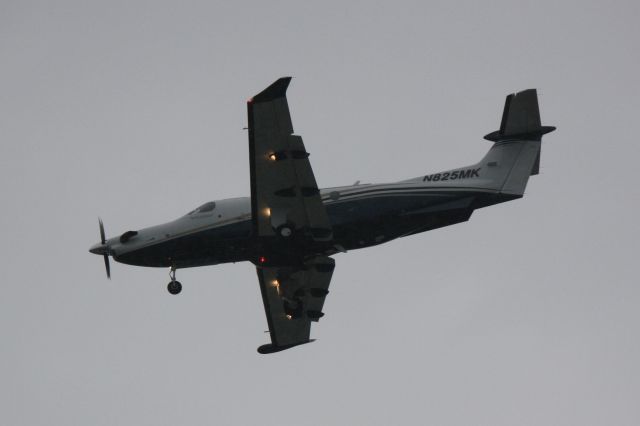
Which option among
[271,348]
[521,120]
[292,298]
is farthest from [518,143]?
[271,348]

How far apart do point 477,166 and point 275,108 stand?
28.9 feet

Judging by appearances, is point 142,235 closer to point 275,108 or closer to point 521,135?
point 275,108

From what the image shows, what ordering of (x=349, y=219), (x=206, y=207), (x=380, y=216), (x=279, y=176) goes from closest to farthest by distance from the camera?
(x=279, y=176) < (x=380, y=216) < (x=349, y=219) < (x=206, y=207)

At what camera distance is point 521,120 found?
1406 inches

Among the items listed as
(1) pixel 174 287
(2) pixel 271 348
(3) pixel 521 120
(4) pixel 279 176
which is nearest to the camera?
(4) pixel 279 176

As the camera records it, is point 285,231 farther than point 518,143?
No

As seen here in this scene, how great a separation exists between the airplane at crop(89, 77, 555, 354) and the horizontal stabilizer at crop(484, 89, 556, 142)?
0.04 metres

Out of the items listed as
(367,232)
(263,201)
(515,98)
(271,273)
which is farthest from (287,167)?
(515,98)

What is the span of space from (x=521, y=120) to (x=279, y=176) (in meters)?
9.55

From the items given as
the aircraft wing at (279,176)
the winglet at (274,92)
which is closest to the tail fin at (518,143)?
the aircraft wing at (279,176)

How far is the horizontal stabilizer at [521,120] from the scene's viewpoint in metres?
35.4

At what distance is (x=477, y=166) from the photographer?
35594 mm

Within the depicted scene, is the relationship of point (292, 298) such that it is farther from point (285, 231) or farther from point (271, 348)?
point (285, 231)

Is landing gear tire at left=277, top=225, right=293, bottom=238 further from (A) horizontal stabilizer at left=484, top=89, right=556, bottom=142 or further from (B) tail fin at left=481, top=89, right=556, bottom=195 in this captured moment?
(A) horizontal stabilizer at left=484, top=89, right=556, bottom=142
